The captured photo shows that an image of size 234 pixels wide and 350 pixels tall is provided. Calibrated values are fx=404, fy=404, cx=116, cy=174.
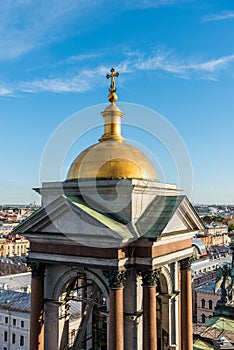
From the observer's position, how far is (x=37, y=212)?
1297cm

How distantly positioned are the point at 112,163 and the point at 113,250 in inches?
114

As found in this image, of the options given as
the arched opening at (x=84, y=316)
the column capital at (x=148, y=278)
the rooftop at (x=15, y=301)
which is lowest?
the rooftop at (x=15, y=301)

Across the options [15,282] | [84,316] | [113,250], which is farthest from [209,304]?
[113,250]

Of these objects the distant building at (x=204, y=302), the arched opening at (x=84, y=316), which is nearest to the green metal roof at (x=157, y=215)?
the arched opening at (x=84, y=316)

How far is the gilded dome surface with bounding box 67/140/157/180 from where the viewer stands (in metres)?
13.0

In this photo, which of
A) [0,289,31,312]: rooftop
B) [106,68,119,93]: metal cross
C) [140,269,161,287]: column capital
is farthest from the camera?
[0,289,31,312]: rooftop

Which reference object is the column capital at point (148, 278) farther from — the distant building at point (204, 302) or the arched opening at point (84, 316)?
the distant building at point (204, 302)

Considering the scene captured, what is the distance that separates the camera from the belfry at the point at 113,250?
39.3ft

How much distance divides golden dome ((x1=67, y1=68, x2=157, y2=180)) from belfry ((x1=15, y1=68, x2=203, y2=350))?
0.11 ft

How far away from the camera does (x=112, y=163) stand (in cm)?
1312

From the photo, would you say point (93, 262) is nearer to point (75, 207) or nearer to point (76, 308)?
point (75, 207)

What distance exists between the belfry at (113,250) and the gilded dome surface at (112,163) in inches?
1.3

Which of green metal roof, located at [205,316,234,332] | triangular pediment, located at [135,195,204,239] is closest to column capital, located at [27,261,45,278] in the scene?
triangular pediment, located at [135,195,204,239]

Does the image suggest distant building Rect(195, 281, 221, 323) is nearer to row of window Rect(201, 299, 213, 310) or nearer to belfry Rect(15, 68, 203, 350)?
row of window Rect(201, 299, 213, 310)
